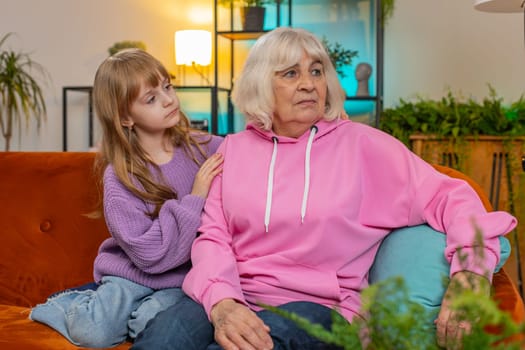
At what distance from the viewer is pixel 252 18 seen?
4918mm

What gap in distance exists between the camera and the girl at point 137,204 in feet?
6.29

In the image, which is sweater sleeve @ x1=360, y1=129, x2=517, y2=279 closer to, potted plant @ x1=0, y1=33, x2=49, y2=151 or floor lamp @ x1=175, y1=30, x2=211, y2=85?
potted plant @ x1=0, y1=33, x2=49, y2=151

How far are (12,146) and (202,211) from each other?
10.4ft

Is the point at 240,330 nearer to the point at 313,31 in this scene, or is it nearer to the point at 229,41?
the point at 313,31

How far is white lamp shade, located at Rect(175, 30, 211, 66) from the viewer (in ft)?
16.3

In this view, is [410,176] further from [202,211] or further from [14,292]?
[14,292]

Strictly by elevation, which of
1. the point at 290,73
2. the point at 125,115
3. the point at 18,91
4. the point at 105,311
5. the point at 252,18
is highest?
the point at 252,18

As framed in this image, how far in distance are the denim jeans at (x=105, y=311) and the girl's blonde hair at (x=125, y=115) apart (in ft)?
0.72

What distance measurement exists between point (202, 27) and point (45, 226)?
3349mm

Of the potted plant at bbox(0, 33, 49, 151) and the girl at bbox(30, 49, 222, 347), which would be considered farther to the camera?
the potted plant at bbox(0, 33, 49, 151)

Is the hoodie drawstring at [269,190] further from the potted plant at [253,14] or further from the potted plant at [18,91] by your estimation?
the potted plant at [253,14]

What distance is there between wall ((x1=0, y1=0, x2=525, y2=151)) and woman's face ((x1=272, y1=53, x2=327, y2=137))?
2.80 meters

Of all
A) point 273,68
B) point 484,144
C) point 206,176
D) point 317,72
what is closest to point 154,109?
point 206,176

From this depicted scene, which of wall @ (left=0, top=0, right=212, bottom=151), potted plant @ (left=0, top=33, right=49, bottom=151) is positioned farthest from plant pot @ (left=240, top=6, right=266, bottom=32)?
potted plant @ (left=0, top=33, right=49, bottom=151)
